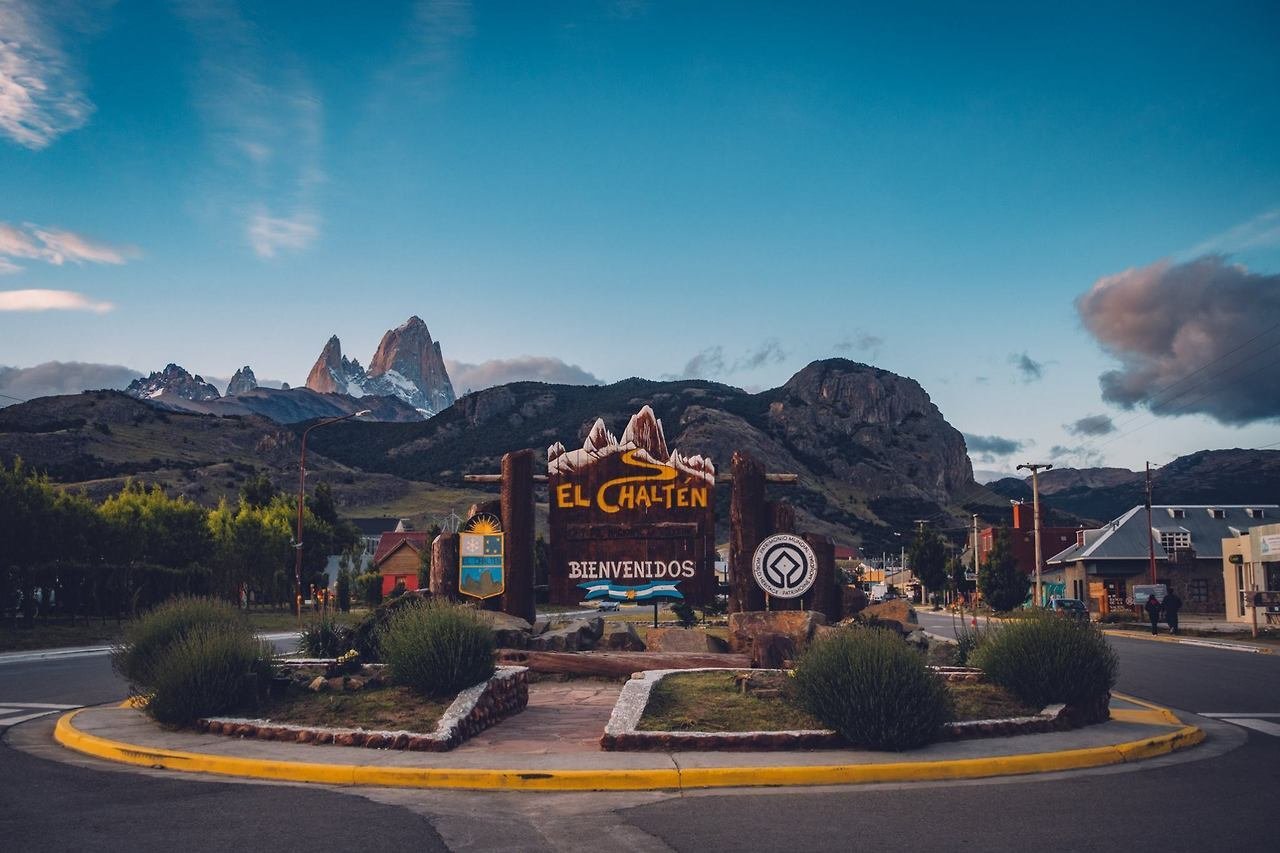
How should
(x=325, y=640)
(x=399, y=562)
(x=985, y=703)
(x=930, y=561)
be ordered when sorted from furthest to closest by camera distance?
(x=399, y=562) < (x=930, y=561) < (x=325, y=640) < (x=985, y=703)

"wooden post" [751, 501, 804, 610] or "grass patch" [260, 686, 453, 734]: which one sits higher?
"wooden post" [751, 501, 804, 610]

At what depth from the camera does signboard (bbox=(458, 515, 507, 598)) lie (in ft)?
65.1

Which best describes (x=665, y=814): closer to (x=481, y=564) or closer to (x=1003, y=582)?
(x=481, y=564)

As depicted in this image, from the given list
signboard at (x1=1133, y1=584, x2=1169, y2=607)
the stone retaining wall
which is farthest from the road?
signboard at (x1=1133, y1=584, x2=1169, y2=607)

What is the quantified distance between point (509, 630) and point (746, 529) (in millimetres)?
4897

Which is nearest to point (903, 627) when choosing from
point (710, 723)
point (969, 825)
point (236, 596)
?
point (710, 723)

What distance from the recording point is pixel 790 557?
19.2 meters

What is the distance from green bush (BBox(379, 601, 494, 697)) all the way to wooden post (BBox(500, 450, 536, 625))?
624 centimetres

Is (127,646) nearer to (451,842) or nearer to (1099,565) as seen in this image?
(451,842)

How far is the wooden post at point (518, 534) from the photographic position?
65.5ft

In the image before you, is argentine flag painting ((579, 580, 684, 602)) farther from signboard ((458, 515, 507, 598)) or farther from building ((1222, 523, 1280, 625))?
building ((1222, 523, 1280, 625))

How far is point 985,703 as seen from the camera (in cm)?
1328

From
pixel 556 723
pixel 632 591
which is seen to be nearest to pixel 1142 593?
pixel 632 591

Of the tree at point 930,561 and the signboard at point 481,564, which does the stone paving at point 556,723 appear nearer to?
the signboard at point 481,564
